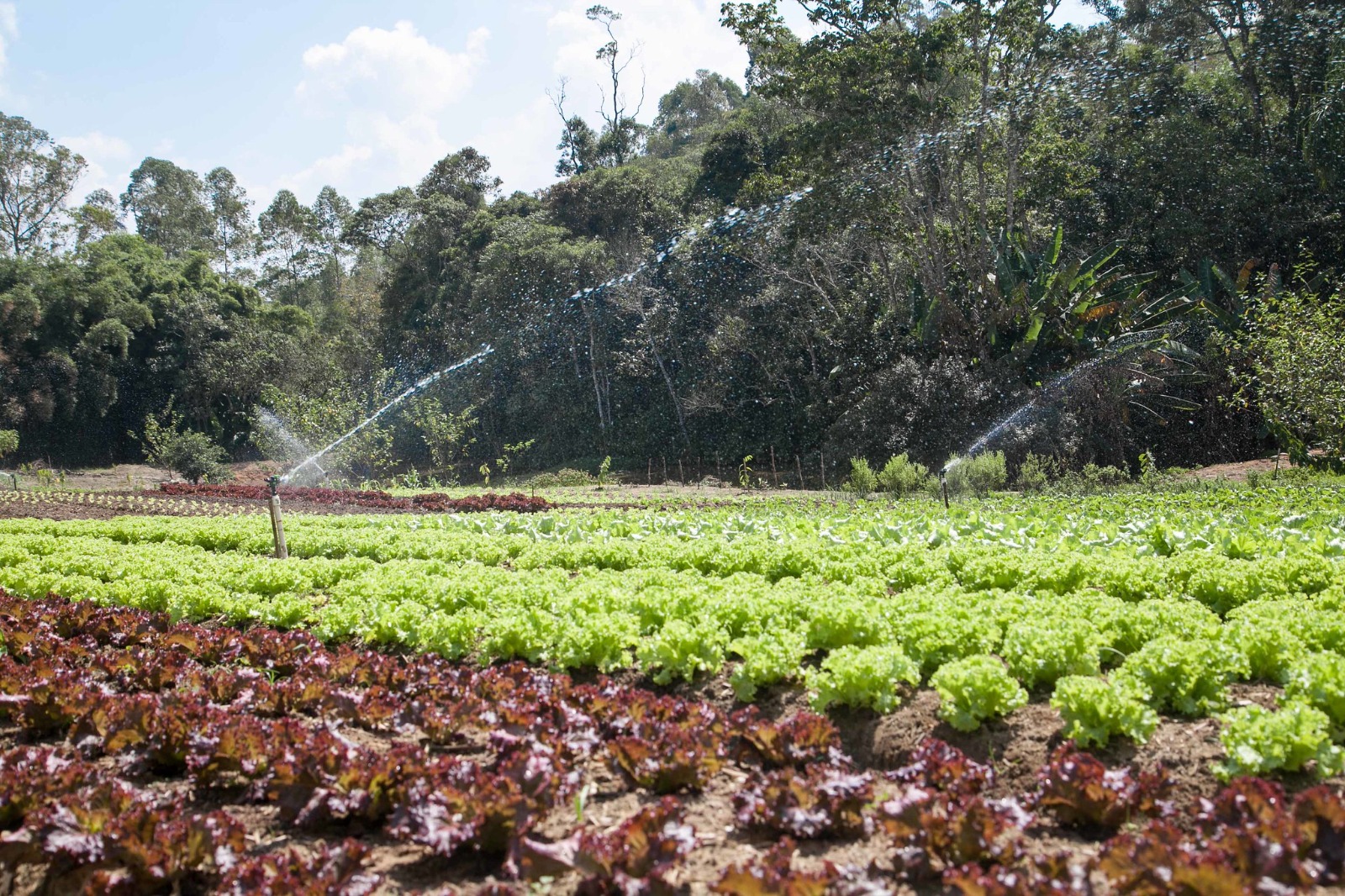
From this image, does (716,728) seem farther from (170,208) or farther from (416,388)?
(170,208)

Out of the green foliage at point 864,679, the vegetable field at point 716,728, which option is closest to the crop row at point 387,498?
the vegetable field at point 716,728

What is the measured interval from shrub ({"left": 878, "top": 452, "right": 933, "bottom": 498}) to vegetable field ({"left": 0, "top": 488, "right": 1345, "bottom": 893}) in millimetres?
10217

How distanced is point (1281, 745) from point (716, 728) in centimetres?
238

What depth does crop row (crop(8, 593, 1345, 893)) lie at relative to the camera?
3.14 meters

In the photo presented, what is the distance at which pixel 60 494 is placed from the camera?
80.9ft

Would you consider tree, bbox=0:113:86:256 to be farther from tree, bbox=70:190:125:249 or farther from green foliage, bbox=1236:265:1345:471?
green foliage, bbox=1236:265:1345:471

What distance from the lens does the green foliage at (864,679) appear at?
490 cm

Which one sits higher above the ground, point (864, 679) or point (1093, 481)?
point (1093, 481)

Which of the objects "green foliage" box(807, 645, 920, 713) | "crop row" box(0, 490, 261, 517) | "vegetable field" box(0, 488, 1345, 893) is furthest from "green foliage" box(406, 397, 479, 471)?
"green foliage" box(807, 645, 920, 713)

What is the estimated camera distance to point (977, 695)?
4621 mm

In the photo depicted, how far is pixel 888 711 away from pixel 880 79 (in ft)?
75.5

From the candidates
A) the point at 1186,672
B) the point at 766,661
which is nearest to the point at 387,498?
the point at 766,661

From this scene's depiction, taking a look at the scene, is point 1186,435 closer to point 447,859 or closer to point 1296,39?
point 1296,39

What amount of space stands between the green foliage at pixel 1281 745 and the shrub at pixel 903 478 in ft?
48.2
